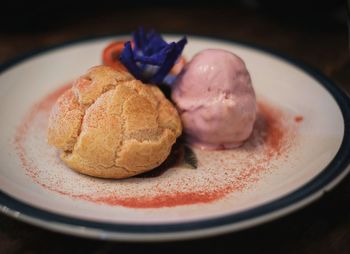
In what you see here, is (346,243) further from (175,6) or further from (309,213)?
(175,6)

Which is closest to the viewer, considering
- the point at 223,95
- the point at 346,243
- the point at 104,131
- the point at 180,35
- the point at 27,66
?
the point at 346,243

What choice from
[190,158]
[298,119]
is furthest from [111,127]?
[298,119]

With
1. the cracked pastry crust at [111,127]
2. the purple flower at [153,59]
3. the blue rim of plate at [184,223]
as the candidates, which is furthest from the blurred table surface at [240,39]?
the purple flower at [153,59]

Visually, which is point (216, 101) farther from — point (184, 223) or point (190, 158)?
point (184, 223)

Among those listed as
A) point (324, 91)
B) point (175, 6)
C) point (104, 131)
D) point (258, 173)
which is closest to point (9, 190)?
point (104, 131)

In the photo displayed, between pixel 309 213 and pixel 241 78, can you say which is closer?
pixel 309 213

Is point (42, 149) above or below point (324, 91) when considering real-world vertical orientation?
below
